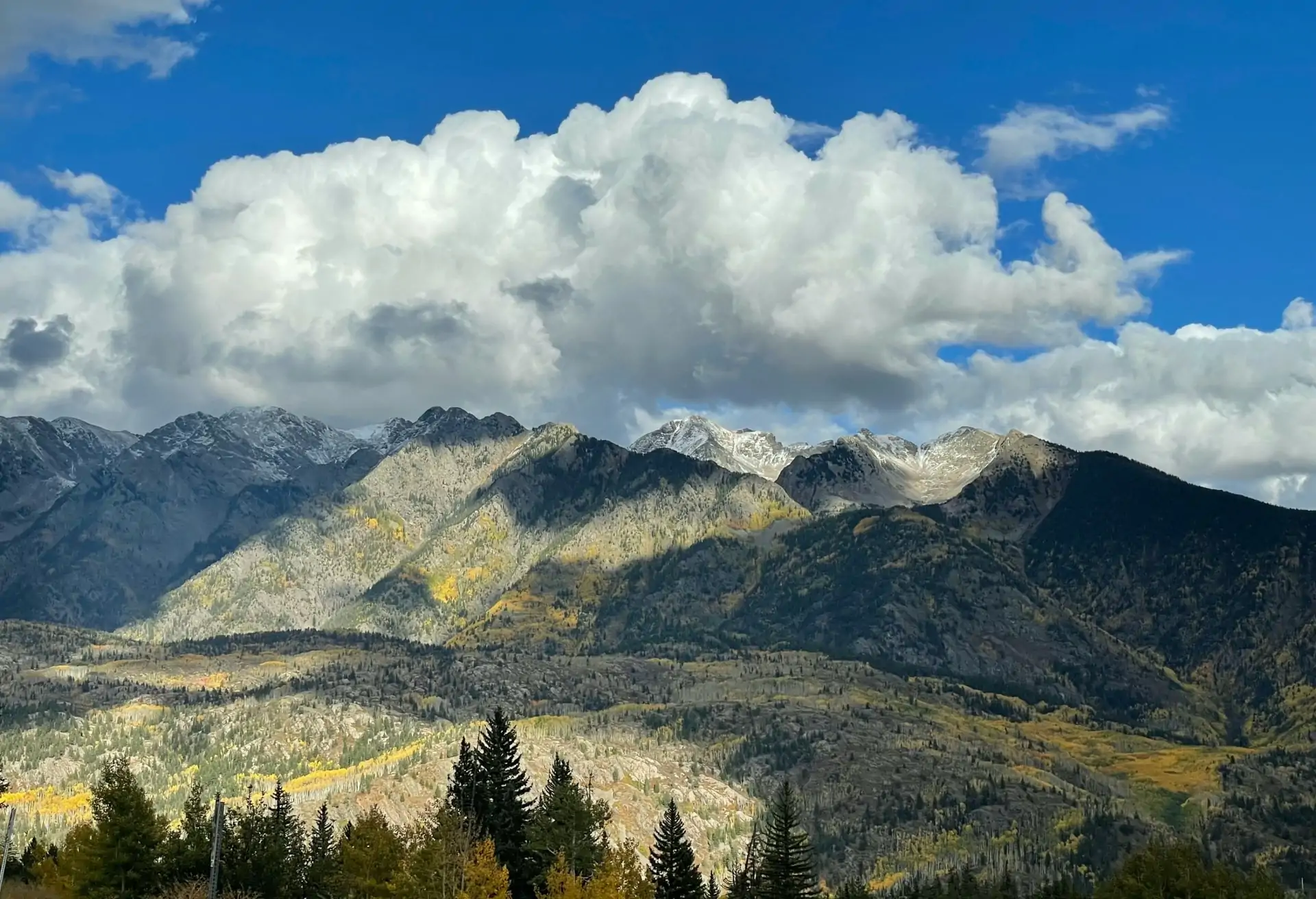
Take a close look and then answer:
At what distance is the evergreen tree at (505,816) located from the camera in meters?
124

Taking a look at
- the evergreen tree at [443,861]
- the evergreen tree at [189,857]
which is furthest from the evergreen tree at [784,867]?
the evergreen tree at [189,857]

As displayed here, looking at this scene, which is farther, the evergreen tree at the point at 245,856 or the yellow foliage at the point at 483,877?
the evergreen tree at the point at 245,856

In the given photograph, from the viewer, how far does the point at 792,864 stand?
128750 mm

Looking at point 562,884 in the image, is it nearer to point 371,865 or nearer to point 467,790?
point 467,790

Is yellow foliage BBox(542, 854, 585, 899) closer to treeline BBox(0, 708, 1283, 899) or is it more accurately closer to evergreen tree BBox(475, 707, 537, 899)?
treeline BBox(0, 708, 1283, 899)

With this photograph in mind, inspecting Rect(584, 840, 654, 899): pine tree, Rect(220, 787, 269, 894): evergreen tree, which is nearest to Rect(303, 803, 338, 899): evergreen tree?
Rect(220, 787, 269, 894): evergreen tree

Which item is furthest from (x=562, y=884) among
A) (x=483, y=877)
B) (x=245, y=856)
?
(x=245, y=856)

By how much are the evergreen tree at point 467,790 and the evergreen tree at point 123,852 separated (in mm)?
27995

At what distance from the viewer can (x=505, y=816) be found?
411 feet

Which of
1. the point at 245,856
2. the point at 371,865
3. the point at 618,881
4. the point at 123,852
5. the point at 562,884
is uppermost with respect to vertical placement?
the point at 123,852

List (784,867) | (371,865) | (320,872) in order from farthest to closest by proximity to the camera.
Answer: (320,872), (784,867), (371,865)

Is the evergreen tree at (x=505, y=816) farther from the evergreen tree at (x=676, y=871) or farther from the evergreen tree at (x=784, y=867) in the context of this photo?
the evergreen tree at (x=784, y=867)

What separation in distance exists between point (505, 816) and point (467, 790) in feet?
15.2

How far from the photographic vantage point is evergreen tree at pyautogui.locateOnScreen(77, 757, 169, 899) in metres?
114
